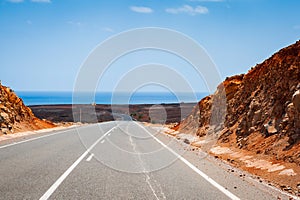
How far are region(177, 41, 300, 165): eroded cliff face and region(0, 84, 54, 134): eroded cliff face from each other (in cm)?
1541

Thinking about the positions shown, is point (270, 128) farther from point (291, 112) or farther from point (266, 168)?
point (266, 168)

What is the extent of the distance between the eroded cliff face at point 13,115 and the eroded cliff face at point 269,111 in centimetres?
1541

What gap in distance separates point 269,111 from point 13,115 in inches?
838

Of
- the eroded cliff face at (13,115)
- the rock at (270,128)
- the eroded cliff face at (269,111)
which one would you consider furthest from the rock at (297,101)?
the eroded cliff face at (13,115)

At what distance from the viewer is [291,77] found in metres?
12.6

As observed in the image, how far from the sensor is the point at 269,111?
13.3 meters

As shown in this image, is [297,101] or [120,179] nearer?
[120,179]

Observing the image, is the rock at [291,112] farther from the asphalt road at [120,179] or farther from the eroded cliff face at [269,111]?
the asphalt road at [120,179]

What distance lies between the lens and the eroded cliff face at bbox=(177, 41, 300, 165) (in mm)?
10641

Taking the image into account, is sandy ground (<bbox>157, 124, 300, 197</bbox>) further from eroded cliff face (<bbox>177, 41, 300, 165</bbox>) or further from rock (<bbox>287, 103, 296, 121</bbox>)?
rock (<bbox>287, 103, 296, 121</bbox>)

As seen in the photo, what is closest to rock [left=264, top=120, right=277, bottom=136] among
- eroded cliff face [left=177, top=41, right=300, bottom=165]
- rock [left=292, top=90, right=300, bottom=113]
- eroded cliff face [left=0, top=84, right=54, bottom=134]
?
eroded cliff face [left=177, top=41, right=300, bottom=165]

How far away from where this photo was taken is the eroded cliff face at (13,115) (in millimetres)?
24381

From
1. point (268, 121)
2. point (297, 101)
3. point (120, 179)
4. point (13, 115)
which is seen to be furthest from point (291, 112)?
point (13, 115)

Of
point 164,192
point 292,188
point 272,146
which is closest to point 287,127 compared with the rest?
point 272,146
